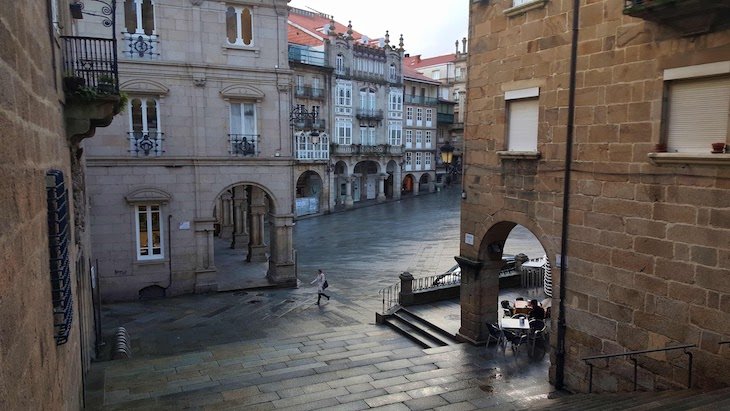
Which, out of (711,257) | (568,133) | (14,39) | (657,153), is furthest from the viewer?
(568,133)

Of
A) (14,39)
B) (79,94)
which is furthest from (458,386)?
(14,39)

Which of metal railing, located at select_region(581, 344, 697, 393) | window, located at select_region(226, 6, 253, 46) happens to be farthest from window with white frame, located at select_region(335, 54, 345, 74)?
metal railing, located at select_region(581, 344, 697, 393)

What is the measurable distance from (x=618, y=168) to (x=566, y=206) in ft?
4.25

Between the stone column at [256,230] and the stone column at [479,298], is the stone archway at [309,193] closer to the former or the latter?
the stone column at [256,230]

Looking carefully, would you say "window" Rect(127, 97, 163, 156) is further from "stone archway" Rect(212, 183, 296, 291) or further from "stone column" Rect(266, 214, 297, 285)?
"stone column" Rect(266, 214, 297, 285)

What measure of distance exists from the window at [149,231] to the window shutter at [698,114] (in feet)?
51.2

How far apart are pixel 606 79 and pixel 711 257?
340 centimetres

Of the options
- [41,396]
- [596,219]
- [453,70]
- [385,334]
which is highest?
[453,70]

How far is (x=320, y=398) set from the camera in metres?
9.45

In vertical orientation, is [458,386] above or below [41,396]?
below

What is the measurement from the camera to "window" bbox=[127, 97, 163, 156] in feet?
57.9

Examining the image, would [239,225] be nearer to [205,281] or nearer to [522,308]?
[205,281]

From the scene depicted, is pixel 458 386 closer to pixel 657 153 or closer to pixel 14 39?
pixel 657 153

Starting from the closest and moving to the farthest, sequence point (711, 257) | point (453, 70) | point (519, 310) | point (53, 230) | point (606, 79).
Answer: point (53, 230) < point (711, 257) < point (606, 79) < point (519, 310) < point (453, 70)
